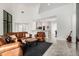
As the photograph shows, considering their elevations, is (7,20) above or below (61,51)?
above

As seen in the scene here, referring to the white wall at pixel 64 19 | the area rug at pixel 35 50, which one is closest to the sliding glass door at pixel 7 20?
the area rug at pixel 35 50

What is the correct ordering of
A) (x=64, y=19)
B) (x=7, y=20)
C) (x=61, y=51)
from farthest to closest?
1. (x=64, y=19)
2. (x=7, y=20)
3. (x=61, y=51)

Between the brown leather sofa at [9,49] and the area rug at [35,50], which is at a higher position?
the brown leather sofa at [9,49]

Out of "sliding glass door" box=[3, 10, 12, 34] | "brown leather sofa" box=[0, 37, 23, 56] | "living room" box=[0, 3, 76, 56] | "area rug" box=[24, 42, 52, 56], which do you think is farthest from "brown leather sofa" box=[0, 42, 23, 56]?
"sliding glass door" box=[3, 10, 12, 34]

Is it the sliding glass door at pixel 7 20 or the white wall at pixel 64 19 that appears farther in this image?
the white wall at pixel 64 19

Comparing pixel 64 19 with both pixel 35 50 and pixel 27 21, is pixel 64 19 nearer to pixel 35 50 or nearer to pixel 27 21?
pixel 27 21

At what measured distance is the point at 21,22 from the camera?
236 inches

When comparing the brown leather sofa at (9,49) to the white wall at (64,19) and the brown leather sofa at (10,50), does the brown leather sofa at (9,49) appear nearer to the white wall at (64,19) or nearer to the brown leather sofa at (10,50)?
the brown leather sofa at (10,50)

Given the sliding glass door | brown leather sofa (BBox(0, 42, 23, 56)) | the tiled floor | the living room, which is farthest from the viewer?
the sliding glass door

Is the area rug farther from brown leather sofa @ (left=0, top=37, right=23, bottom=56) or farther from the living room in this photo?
brown leather sofa @ (left=0, top=37, right=23, bottom=56)

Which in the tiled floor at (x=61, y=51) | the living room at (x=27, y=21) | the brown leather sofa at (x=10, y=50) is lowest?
the tiled floor at (x=61, y=51)

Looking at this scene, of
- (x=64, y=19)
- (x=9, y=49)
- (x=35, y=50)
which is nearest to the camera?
(x=9, y=49)

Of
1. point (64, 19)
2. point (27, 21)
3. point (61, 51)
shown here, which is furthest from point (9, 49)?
point (64, 19)

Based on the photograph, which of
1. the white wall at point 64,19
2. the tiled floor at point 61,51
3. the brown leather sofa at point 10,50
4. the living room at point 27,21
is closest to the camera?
the brown leather sofa at point 10,50
